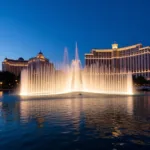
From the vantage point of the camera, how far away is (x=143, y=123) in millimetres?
10688

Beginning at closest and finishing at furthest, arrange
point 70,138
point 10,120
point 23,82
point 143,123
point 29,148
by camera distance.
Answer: point 29,148 < point 70,138 < point 143,123 < point 10,120 < point 23,82

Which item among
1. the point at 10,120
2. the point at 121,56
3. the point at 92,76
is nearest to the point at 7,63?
the point at 121,56

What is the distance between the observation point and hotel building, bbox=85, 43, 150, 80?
12300 cm

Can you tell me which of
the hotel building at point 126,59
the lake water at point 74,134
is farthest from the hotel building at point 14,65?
the lake water at point 74,134

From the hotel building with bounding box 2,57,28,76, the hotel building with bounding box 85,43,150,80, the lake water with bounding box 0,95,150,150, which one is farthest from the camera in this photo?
the hotel building with bounding box 2,57,28,76

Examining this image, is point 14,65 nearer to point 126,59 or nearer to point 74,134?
point 126,59

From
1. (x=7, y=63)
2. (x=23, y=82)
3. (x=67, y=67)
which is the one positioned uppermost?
(x=7, y=63)

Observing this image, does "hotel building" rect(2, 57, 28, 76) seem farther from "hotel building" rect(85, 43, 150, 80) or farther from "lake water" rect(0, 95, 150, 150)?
"lake water" rect(0, 95, 150, 150)

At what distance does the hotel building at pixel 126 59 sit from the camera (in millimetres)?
123000

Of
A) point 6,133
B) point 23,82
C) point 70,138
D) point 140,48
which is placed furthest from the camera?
point 140,48

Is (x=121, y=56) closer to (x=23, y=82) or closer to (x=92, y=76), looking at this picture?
(x=92, y=76)

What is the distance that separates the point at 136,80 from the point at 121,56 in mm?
43492

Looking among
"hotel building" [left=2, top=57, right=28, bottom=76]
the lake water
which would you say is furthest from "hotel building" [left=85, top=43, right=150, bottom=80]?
the lake water

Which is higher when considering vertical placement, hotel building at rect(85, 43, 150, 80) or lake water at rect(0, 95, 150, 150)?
hotel building at rect(85, 43, 150, 80)
